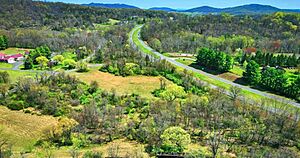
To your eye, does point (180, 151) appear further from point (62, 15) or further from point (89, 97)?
point (62, 15)

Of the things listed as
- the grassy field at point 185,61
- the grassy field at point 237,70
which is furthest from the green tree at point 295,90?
the grassy field at point 185,61

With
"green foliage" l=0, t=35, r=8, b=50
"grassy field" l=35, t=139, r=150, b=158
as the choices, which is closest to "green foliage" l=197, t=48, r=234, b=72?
"grassy field" l=35, t=139, r=150, b=158

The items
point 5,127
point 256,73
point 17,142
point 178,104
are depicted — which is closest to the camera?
point 17,142

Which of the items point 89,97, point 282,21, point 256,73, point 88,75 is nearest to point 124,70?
point 88,75

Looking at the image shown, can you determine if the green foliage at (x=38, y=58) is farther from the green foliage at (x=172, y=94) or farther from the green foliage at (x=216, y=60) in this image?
the green foliage at (x=216, y=60)

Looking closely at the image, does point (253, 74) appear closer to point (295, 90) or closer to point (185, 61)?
point (295, 90)

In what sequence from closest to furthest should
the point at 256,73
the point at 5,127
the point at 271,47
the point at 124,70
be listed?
1. the point at 5,127
2. the point at 256,73
3. the point at 124,70
4. the point at 271,47
